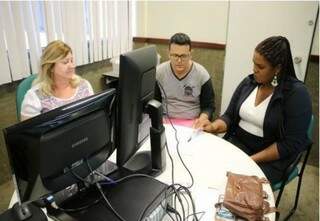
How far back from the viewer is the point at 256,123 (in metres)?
1.66

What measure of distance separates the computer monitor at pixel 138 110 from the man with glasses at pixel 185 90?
3.04 feet

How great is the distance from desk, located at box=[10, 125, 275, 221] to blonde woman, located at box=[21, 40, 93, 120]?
0.61 metres

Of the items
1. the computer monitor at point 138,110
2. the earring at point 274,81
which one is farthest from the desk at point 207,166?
the earring at point 274,81

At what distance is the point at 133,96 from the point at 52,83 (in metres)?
0.94

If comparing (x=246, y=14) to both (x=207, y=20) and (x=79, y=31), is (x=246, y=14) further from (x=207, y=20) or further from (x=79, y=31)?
(x=79, y=31)

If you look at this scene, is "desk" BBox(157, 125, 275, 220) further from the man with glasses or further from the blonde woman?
the blonde woman

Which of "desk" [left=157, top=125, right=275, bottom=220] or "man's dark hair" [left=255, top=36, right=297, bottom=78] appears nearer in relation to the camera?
"desk" [left=157, top=125, right=275, bottom=220]

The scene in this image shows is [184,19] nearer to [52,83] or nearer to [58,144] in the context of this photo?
[52,83]

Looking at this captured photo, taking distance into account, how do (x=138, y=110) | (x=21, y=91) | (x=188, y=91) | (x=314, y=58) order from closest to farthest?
1. (x=138, y=110)
2. (x=21, y=91)
3. (x=188, y=91)
4. (x=314, y=58)

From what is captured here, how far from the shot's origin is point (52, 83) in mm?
1749

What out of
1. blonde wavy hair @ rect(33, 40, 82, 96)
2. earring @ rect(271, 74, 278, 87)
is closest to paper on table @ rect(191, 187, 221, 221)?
earring @ rect(271, 74, 278, 87)

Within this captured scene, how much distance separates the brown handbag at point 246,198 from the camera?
0.93 meters

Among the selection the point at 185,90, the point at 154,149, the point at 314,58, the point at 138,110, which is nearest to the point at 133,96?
the point at 138,110

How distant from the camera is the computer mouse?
0.76m
